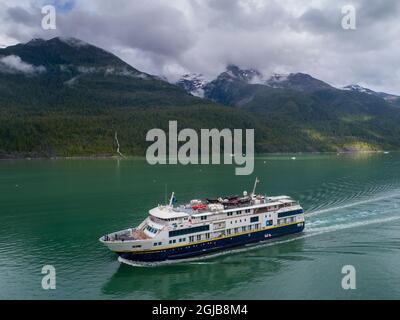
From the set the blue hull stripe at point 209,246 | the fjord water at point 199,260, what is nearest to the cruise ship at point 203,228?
the blue hull stripe at point 209,246

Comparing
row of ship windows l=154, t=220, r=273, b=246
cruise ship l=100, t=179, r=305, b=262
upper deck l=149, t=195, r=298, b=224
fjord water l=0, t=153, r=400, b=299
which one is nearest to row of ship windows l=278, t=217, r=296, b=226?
cruise ship l=100, t=179, r=305, b=262

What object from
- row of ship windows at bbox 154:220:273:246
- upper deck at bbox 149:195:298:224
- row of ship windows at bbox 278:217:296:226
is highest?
upper deck at bbox 149:195:298:224

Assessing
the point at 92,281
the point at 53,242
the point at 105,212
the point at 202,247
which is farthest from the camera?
the point at 105,212

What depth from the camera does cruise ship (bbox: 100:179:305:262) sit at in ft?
164

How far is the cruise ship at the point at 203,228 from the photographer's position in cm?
4984

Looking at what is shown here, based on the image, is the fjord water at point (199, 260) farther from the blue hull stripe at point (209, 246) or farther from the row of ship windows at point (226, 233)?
the row of ship windows at point (226, 233)

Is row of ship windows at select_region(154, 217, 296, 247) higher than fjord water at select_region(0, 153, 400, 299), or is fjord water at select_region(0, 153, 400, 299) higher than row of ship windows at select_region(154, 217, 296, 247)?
row of ship windows at select_region(154, 217, 296, 247)

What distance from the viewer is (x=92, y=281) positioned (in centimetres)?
4544

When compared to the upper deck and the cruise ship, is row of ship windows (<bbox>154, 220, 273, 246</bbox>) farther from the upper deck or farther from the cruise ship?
the upper deck

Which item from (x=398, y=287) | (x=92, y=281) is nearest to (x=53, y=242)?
(x=92, y=281)

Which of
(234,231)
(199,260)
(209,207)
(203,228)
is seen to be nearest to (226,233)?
(234,231)

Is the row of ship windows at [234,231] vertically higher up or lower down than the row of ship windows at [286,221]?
lower down

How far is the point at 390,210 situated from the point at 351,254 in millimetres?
31955
